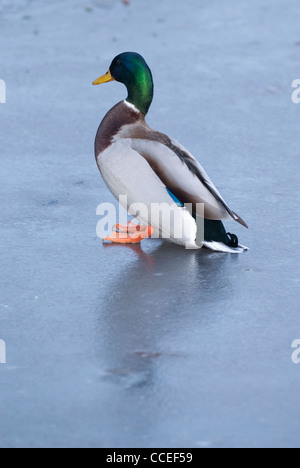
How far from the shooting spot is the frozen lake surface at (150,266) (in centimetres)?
293

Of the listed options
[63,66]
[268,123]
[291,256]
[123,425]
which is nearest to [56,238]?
[291,256]

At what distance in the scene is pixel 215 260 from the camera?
409cm

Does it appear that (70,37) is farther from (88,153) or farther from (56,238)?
(56,238)

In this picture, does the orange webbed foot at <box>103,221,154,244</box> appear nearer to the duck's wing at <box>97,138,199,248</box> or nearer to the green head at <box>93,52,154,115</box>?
the duck's wing at <box>97,138,199,248</box>

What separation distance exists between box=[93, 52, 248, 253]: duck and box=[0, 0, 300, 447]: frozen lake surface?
0.32 ft

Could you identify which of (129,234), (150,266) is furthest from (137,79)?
(150,266)

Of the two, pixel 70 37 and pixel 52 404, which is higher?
pixel 70 37

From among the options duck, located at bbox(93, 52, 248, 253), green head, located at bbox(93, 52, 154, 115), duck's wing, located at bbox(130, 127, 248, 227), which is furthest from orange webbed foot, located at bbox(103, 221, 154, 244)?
green head, located at bbox(93, 52, 154, 115)

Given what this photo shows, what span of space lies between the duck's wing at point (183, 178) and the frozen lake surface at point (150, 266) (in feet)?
0.81

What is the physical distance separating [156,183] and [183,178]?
0.12m

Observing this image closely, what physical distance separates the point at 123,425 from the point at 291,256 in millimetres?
1536

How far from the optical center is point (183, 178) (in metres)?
4.03

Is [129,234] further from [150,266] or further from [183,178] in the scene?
[183,178]

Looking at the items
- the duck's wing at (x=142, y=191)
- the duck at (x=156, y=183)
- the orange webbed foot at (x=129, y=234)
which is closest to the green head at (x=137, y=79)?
the duck at (x=156, y=183)
